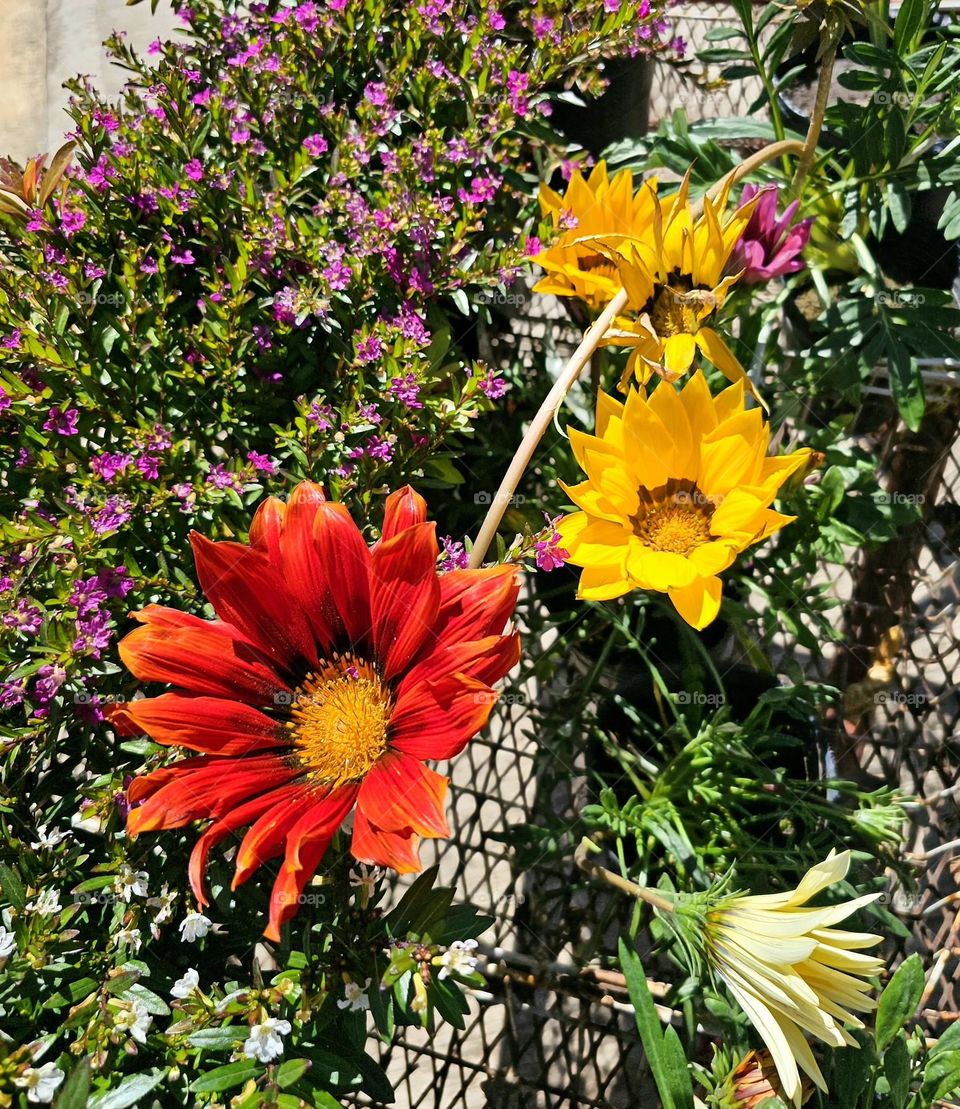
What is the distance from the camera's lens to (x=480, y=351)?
1.11 meters

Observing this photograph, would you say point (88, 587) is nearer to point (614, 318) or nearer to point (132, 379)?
point (132, 379)

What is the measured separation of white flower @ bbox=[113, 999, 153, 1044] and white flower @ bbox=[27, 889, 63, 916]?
91 millimetres

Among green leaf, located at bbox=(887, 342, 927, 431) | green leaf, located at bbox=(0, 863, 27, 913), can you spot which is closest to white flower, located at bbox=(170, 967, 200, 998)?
green leaf, located at bbox=(0, 863, 27, 913)

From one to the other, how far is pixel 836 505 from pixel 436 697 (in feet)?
1.85

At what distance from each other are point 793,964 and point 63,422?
0.72 m

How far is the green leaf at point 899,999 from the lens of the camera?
788mm

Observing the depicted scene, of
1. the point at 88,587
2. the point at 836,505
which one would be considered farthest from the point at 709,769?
the point at 88,587

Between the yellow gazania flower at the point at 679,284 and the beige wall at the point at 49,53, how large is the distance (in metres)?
1.52

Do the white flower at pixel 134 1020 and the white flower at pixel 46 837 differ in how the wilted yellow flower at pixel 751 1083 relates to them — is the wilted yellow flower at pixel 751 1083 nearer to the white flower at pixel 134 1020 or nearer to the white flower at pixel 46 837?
the white flower at pixel 134 1020

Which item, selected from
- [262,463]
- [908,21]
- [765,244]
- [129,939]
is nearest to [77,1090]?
[129,939]

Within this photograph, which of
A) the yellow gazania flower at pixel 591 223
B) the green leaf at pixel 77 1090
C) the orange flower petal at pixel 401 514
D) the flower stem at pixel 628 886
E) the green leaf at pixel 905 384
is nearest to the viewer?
the green leaf at pixel 77 1090

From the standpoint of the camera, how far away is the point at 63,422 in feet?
2.75

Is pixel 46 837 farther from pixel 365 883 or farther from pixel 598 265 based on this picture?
pixel 598 265

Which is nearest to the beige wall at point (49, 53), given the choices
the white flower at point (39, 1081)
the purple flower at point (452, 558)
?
the purple flower at point (452, 558)
